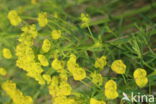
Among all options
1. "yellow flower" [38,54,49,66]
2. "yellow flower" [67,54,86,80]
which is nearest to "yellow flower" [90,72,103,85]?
"yellow flower" [67,54,86,80]

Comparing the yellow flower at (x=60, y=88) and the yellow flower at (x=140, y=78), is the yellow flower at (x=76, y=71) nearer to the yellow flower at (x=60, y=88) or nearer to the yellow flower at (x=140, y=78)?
the yellow flower at (x=60, y=88)

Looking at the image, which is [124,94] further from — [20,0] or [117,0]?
[20,0]

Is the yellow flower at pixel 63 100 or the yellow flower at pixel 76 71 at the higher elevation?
the yellow flower at pixel 76 71

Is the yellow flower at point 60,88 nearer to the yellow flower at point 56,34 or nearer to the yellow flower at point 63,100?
the yellow flower at point 63,100

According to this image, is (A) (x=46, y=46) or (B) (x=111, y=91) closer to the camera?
(B) (x=111, y=91)

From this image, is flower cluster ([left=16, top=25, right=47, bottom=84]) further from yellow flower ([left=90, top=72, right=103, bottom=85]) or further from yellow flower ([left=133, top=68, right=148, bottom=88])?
yellow flower ([left=133, top=68, right=148, bottom=88])

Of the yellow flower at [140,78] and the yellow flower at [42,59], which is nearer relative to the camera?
the yellow flower at [140,78]

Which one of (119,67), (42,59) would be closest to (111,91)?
(119,67)

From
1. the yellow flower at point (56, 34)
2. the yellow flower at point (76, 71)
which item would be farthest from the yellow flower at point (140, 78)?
the yellow flower at point (56, 34)

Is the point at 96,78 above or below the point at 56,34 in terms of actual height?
below

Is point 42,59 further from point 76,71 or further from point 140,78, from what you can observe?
point 140,78

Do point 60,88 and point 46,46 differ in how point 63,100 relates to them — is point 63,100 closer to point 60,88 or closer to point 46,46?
point 60,88

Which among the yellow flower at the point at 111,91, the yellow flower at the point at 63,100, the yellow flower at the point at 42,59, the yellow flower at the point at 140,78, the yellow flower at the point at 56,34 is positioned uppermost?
the yellow flower at the point at 56,34
